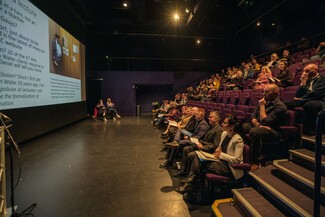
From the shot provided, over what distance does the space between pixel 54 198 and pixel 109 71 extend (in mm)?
9774

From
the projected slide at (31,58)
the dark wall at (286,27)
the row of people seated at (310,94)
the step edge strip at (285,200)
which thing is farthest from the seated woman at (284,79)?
the projected slide at (31,58)

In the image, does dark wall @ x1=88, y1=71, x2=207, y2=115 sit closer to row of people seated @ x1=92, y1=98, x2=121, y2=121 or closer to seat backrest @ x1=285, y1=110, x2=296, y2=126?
row of people seated @ x1=92, y1=98, x2=121, y2=121

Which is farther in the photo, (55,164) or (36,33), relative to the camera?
(36,33)

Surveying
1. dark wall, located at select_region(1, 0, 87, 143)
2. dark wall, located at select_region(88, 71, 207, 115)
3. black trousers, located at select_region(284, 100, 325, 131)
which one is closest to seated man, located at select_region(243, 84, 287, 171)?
black trousers, located at select_region(284, 100, 325, 131)

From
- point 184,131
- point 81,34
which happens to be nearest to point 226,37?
point 81,34

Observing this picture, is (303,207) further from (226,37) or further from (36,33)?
(226,37)

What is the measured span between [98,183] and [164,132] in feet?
10.1

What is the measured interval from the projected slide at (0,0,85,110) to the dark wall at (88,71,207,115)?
14.1 ft

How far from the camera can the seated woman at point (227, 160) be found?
2.02 m

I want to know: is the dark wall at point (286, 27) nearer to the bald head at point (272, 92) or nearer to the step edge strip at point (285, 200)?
the bald head at point (272, 92)

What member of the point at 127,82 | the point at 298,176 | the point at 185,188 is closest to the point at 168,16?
the point at 127,82

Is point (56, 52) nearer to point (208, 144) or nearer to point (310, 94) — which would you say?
point (208, 144)

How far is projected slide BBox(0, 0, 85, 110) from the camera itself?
12.0 feet

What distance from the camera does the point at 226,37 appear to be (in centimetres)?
1116
